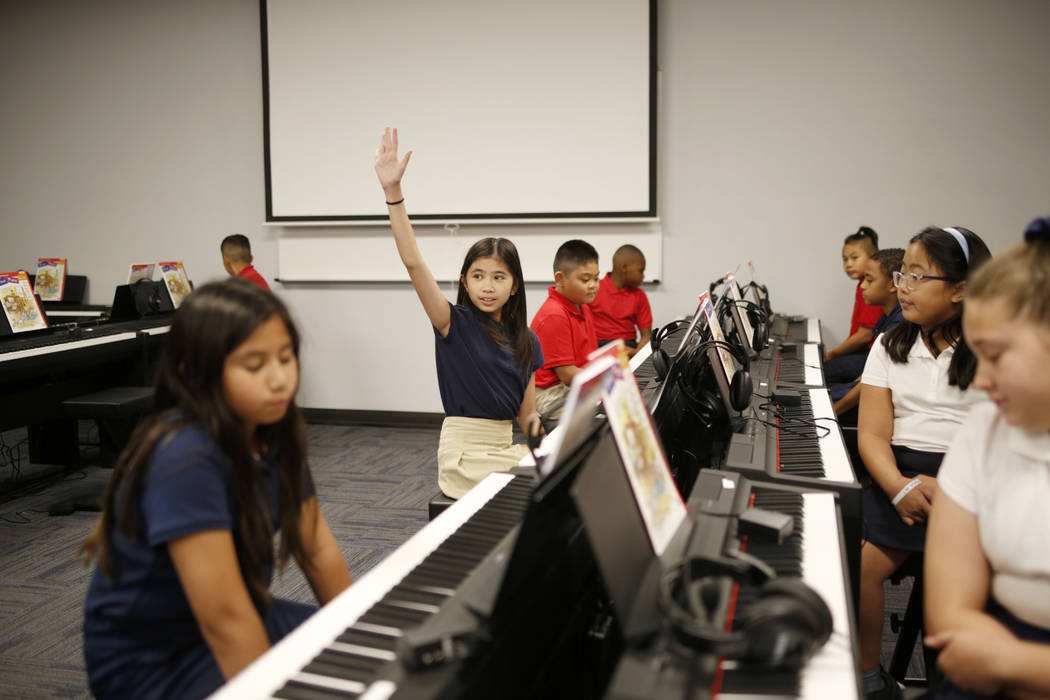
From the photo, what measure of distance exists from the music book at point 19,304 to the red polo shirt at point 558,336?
2695 mm

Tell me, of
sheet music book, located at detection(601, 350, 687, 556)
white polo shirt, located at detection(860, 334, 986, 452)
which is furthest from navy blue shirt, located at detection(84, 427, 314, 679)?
white polo shirt, located at detection(860, 334, 986, 452)

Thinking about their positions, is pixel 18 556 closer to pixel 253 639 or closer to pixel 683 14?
pixel 253 639

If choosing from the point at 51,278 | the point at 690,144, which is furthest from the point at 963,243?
the point at 51,278

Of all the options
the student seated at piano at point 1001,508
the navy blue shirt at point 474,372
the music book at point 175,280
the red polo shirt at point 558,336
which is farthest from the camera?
the music book at point 175,280

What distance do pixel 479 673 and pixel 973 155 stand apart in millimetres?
4809

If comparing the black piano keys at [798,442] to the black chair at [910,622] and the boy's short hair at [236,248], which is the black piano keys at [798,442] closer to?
the black chair at [910,622]

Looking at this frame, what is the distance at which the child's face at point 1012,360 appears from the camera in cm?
104

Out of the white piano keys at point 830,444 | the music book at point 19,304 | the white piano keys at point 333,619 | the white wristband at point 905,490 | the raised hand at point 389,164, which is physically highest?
the raised hand at point 389,164

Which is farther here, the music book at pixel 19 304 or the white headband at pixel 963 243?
the music book at pixel 19 304

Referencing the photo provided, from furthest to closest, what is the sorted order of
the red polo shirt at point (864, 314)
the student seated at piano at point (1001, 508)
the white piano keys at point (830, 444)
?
the red polo shirt at point (864, 314), the white piano keys at point (830, 444), the student seated at piano at point (1001, 508)

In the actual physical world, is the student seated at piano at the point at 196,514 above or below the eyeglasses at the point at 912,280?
below

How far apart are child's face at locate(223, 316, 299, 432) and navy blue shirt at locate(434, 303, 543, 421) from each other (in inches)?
42.8

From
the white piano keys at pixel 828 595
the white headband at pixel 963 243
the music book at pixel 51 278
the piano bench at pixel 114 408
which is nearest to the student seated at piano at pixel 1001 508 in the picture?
the white piano keys at pixel 828 595

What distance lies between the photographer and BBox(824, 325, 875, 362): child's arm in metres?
4.10
